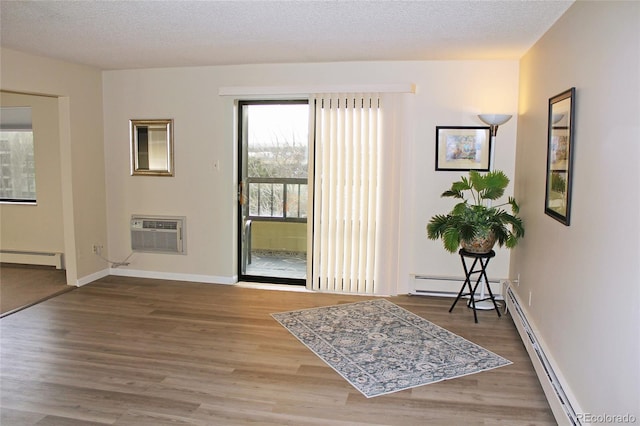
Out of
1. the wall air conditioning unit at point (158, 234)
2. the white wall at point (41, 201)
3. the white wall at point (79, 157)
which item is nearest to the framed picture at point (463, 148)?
the wall air conditioning unit at point (158, 234)

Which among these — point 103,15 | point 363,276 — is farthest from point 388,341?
point 103,15

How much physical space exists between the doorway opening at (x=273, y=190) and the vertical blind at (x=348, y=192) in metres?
0.28

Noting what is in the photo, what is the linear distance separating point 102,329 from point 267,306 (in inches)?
59.3

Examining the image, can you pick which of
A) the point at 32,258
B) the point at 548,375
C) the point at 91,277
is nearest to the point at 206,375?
the point at 548,375

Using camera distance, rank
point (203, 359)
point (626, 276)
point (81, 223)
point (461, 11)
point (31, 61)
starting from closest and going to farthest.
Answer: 1. point (626, 276)
2. point (461, 11)
3. point (203, 359)
4. point (31, 61)
5. point (81, 223)

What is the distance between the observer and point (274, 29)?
3832 millimetres

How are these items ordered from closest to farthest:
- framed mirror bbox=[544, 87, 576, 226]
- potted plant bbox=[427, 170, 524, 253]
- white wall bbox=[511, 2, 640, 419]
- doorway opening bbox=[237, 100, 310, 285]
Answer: white wall bbox=[511, 2, 640, 419]
framed mirror bbox=[544, 87, 576, 226]
potted plant bbox=[427, 170, 524, 253]
doorway opening bbox=[237, 100, 310, 285]

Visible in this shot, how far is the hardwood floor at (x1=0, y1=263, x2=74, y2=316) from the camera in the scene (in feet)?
16.5

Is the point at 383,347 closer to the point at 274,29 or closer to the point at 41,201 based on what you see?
the point at 274,29

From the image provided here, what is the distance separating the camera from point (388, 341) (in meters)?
4.04

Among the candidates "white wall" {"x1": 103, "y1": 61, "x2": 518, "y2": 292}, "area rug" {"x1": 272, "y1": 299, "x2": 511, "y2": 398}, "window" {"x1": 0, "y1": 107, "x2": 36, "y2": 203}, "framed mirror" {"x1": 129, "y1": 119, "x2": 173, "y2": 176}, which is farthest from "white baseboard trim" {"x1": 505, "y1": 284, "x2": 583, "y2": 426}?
"window" {"x1": 0, "y1": 107, "x2": 36, "y2": 203}

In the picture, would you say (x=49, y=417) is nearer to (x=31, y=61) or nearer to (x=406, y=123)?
(x=31, y=61)

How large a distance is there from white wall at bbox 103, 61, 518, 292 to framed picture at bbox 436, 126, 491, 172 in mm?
83

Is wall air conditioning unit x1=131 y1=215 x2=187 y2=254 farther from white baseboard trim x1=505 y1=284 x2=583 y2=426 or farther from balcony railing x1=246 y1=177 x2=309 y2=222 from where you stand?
white baseboard trim x1=505 y1=284 x2=583 y2=426
